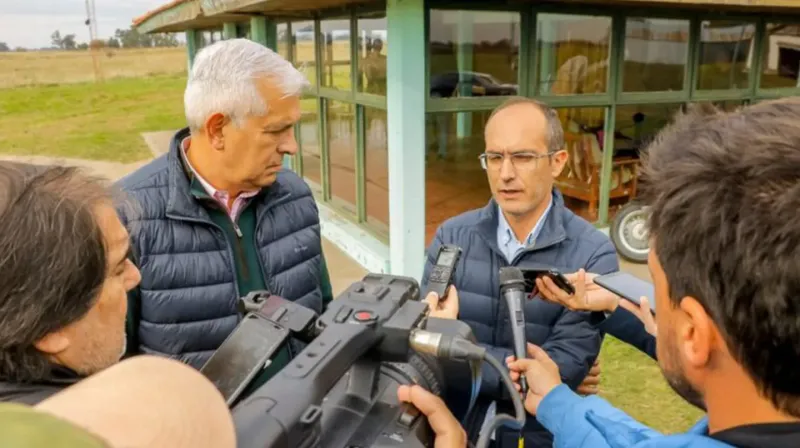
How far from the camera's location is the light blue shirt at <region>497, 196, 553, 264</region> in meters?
1.82

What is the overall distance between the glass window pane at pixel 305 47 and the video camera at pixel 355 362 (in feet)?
18.3

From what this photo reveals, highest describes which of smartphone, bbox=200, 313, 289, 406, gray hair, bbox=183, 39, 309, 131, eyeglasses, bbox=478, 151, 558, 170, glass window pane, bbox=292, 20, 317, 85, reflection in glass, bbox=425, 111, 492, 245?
glass window pane, bbox=292, 20, 317, 85

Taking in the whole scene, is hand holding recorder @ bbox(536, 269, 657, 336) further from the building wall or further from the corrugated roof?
the corrugated roof

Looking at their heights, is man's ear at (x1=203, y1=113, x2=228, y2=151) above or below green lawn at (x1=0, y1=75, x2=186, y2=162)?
above

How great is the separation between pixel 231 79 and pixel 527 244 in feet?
2.96

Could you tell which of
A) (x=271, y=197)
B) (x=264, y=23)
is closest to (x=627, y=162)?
(x=264, y=23)

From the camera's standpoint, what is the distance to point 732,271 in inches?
31.4

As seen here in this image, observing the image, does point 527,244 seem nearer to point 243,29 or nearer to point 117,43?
point 243,29

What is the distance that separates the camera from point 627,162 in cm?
573

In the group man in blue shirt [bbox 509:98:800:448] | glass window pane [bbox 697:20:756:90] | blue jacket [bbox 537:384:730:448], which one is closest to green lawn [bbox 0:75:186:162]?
glass window pane [bbox 697:20:756:90]

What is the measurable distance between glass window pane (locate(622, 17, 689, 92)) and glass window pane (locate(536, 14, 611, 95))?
20 cm

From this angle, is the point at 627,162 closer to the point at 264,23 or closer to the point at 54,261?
the point at 264,23

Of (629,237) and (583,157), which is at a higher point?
(583,157)

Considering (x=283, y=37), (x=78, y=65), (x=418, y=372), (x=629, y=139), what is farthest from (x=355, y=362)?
(x=78, y=65)
